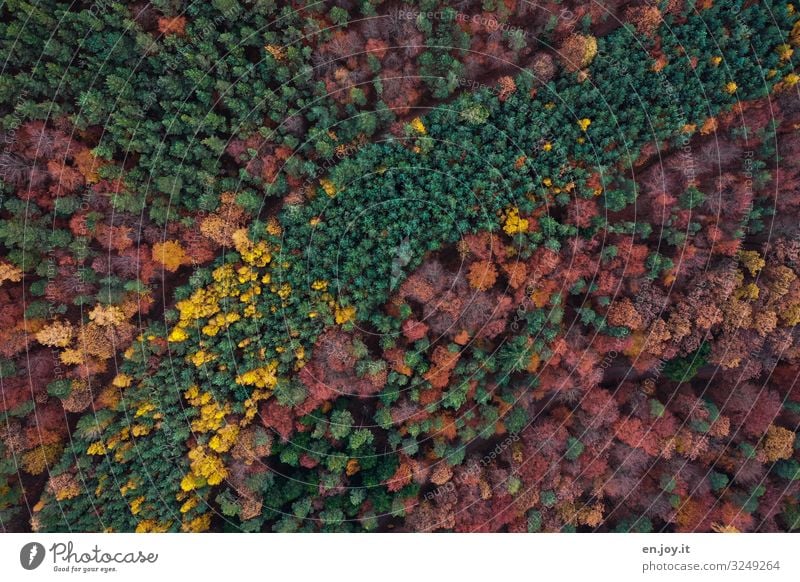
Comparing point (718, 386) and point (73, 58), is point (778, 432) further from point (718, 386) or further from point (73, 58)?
point (73, 58)

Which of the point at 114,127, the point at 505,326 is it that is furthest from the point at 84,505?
the point at 505,326

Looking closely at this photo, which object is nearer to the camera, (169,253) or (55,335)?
(55,335)
